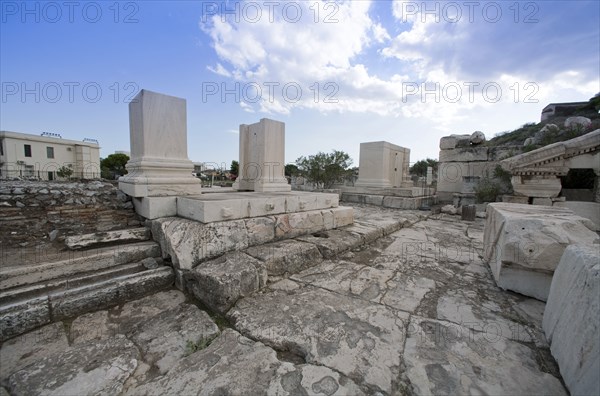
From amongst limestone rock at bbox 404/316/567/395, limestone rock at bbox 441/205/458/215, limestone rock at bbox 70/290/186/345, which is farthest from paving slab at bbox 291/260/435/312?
limestone rock at bbox 441/205/458/215

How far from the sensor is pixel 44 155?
22641mm

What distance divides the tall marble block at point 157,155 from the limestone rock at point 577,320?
335cm

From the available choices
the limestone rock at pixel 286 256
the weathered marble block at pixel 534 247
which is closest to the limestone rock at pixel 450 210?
the weathered marble block at pixel 534 247

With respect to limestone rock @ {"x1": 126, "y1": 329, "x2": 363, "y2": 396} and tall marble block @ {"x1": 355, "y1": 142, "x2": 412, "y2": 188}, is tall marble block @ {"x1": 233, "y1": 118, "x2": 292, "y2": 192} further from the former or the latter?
tall marble block @ {"x1": 355, "y1": 142, "x2": 412, "y2": 188}

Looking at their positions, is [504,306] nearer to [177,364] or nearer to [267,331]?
[267,331]

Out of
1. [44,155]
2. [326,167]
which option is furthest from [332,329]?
[44,155]

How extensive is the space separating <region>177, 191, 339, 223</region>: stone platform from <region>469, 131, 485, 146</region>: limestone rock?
6.65m

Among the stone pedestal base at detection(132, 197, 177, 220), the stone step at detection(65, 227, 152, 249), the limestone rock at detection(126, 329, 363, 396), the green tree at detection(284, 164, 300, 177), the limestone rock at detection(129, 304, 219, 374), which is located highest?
the green tree at detection(284, 164, 300, 177)

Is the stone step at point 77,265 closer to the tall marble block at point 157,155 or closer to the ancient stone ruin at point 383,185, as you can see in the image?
the tall marble block at point 157,155

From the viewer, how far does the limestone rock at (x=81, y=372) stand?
1222mm

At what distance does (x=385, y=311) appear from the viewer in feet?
6.20

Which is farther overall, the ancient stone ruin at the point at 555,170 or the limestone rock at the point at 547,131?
the limestone rock at the point at 547,131

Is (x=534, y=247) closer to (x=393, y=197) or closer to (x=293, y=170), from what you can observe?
(x=393, y=197)

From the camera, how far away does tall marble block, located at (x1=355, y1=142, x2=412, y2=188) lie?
7797mm
